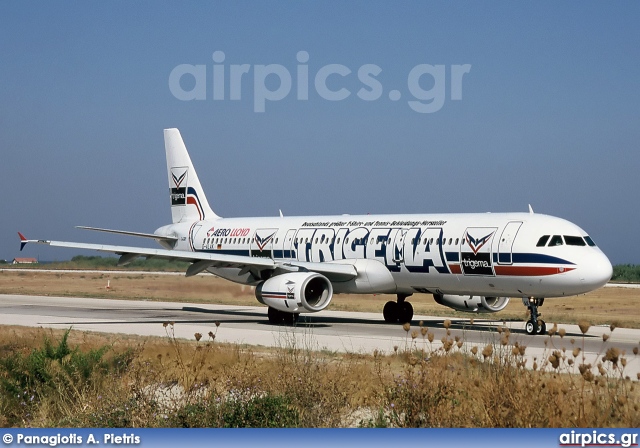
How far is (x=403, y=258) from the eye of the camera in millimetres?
29125

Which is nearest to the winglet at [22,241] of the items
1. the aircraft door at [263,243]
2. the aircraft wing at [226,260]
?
the aircraft wing at [226,260]

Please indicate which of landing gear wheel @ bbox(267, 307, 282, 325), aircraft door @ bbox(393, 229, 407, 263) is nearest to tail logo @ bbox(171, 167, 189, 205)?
landing gear wheel @ bbox(267, 307, 282, 325)

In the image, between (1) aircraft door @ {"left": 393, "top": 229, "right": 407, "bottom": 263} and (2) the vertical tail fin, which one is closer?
(1) aircraft door @ {"left": 393, "top": 229, "right": 407, "bottom": 263}

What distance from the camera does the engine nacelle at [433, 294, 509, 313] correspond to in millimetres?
31453

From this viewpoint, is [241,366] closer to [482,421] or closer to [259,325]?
[482,421]

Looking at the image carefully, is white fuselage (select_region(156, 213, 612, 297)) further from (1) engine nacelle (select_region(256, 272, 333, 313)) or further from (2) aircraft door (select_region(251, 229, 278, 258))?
(1) engine nacelle (select_region(256, 272, 333, 313))

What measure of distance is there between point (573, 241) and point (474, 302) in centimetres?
624

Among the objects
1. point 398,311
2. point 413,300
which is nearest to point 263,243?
point 398,311

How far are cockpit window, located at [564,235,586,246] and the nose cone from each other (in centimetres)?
64

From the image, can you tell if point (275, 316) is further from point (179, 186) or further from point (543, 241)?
point (179, 186)

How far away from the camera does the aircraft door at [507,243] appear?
2634 centimetres

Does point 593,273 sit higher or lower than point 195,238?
lower

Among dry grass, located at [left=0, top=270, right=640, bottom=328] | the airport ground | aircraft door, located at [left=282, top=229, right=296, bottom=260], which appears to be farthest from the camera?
dry grass, located at [left=0, top=270, right=640, bottom=328]

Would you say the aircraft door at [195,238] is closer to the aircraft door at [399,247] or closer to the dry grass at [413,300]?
the dry grass at [413,300]
